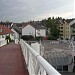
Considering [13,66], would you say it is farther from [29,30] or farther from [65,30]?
[65,30]

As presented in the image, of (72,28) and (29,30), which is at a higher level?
(72,28)

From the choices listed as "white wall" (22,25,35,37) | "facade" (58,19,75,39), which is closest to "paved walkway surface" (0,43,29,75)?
"white wall" (22,25,35,37)

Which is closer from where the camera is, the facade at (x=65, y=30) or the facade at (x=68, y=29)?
the facade at (x=68, y=29)

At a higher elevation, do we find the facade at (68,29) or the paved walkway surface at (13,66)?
the facade at (68,29)

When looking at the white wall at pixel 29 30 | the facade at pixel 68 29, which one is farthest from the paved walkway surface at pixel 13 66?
the facade at pixel 68 29

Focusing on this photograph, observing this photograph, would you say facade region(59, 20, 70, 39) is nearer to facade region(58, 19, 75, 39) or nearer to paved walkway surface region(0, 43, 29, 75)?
facade region(58, 19, 75, 39)

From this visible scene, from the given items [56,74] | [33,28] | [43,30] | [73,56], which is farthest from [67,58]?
[43,30]

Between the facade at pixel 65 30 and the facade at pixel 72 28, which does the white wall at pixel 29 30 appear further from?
the facade at pixel 65 30

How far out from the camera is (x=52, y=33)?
344 feet

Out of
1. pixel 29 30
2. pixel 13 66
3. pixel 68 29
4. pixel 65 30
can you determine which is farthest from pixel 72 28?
pixel 13 66

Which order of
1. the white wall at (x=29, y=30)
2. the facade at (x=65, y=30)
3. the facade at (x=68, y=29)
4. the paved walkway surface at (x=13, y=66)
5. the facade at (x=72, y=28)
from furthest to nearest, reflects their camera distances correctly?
the facade at (x=65, y=30) → the facade at (x=68, y=29) → the facade at (x=72, y=28) → the white wall at (x=29, y=30) → the paved walkway surface at (x=13, y=66)

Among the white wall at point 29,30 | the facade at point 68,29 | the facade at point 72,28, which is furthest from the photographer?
the facade at point 68,29

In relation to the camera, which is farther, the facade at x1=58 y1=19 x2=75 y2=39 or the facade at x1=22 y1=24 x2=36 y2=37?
the facade at x1=58 y1=19 x2=75 y2=39

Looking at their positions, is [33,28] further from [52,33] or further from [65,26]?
[65,26]
